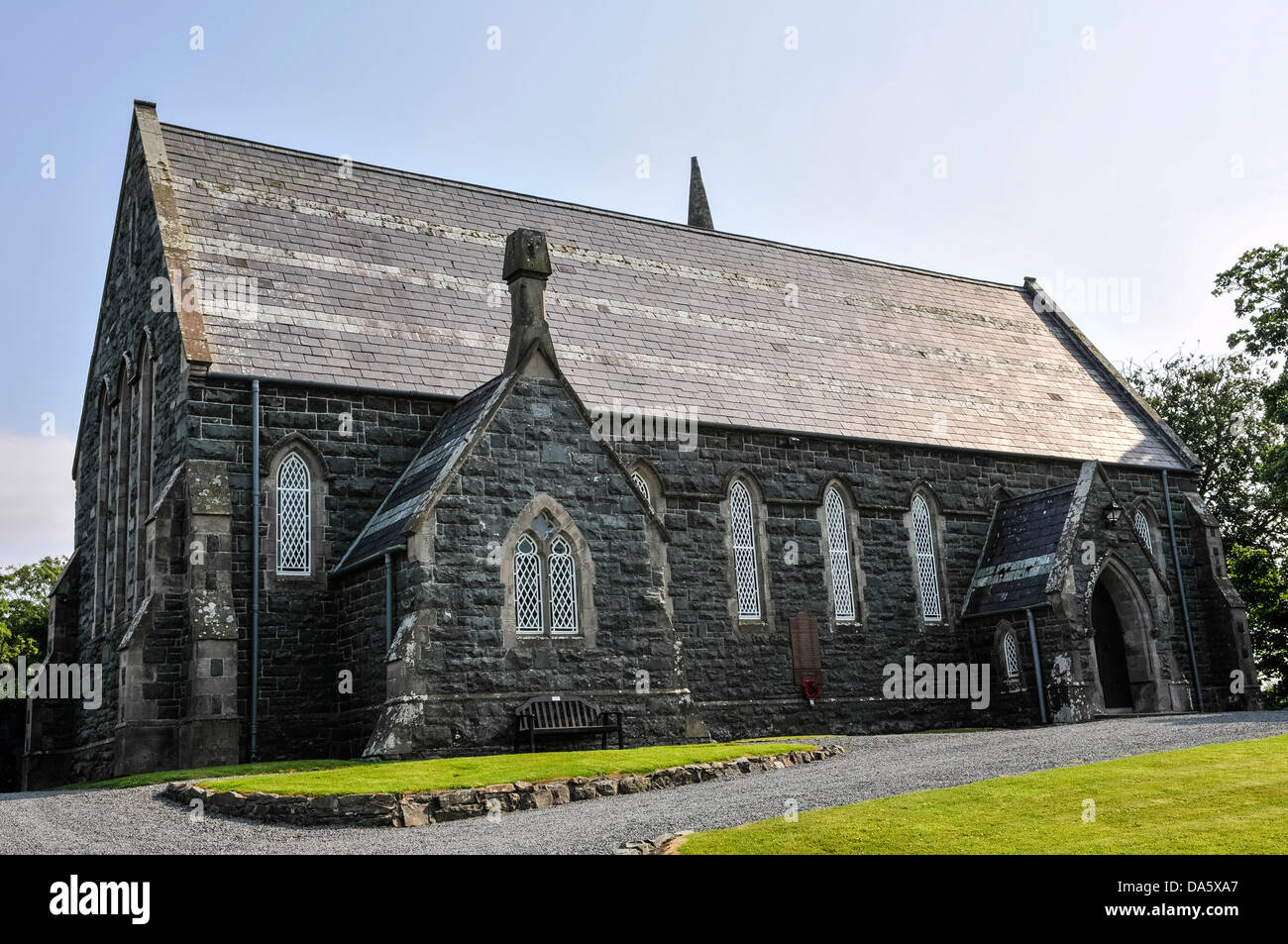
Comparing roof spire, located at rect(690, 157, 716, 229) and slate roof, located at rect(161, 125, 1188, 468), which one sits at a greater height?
roof spire, located at rect(690, 157, 716, 229)

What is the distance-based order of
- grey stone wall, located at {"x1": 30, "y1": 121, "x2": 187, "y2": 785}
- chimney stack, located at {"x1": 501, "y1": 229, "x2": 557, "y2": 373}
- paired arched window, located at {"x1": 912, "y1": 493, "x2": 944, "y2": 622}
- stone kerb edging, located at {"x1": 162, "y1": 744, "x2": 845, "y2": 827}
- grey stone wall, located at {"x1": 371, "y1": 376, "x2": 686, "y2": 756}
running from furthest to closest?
paired arched window, located at {"x1": 912, "y1": 493, "x2": 944, "y2": 622} < grey stone wall, located at {"x1": 30, "y1": 121, "x2": 187, "y2": 785} < chimney stack, located at {"x1": 501, "y1": 229, "x2": 557, "y2": 373} < grey stone wall, located at {"x1": 371, "y1": 376, "x2": 686, "y2": 756} < stone kerb edging, located at {"x1": 162, "y1": 744, "x2": 845, "y2": 827}

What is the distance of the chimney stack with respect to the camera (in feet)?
68.5

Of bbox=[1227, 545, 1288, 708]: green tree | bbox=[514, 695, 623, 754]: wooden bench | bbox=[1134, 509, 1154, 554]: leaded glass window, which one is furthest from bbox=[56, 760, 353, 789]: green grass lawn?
bbox=[1227, 545, 1288, 708]: green tree

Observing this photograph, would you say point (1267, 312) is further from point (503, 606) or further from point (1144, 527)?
point (503, 606)

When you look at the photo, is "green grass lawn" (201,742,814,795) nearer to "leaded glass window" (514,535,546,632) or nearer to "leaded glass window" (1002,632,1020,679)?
"leaded glass window" (514,535,546,632)

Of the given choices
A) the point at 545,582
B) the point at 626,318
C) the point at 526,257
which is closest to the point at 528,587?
the point at 545,582

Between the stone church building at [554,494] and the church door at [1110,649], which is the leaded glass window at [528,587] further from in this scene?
the church door at [1110,649]

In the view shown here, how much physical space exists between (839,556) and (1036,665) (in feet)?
15.2

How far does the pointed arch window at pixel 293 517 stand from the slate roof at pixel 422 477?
660 mm

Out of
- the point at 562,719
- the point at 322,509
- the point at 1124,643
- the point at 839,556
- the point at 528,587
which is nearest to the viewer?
the point at 562,719

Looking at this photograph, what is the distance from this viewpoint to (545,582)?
20062 millimetres

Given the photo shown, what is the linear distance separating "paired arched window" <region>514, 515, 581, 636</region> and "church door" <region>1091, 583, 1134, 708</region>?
13.1 m
